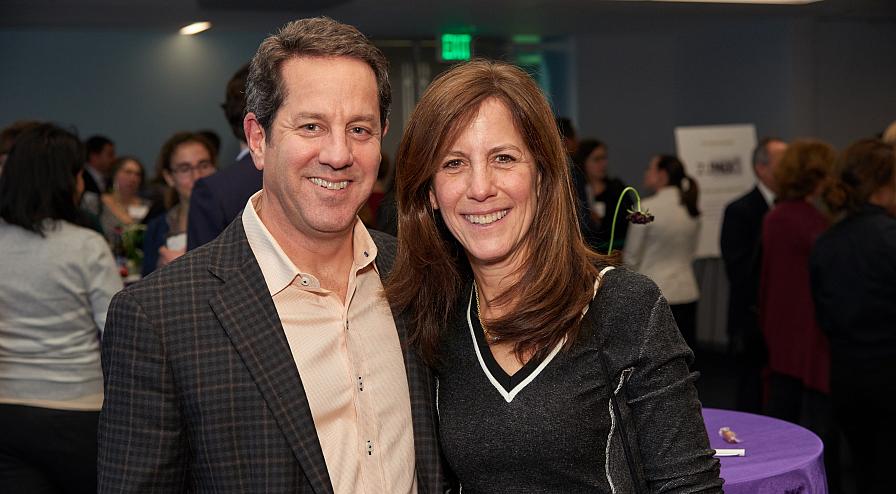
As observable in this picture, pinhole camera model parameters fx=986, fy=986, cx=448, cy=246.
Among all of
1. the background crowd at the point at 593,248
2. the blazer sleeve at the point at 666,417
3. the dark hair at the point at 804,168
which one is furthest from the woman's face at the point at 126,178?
the blazer sleeve at the point at 666,417

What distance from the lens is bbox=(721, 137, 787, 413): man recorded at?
575 cm

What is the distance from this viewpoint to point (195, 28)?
24.8 feet

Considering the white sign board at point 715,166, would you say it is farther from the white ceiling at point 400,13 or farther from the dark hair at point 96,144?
the dark hair at point 96,144

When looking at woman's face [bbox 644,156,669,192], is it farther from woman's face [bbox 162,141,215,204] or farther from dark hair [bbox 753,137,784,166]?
woman's face [bbox 162,141,215,204]

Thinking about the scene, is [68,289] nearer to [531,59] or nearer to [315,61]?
[315,61]

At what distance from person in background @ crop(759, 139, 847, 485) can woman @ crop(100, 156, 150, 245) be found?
3.87 m

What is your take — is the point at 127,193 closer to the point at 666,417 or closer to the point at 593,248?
the point at 593,248

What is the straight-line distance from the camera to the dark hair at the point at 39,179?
3.38m

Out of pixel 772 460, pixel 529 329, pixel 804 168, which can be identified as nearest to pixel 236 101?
pixel 529 329

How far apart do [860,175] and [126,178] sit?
4.95 meters

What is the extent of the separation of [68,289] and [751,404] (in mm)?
3976

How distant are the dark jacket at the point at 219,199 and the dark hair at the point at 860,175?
255cm

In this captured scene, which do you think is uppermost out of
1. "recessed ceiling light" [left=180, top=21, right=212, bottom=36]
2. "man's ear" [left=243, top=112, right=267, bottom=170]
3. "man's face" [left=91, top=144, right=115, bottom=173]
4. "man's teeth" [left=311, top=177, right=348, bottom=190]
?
"recessed ceiling light" [left=180, top=21, right=212, bottom=36]

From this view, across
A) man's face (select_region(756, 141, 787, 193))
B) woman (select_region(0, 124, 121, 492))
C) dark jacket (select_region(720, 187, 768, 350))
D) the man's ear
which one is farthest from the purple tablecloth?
man's face (select_region(756, 141, 787, 193))
